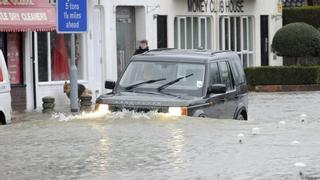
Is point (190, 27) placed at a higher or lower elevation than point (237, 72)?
higher

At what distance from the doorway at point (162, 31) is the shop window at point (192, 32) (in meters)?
0.98

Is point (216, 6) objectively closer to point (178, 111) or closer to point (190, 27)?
point (190, 27)

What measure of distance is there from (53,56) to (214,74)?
10.4 meters

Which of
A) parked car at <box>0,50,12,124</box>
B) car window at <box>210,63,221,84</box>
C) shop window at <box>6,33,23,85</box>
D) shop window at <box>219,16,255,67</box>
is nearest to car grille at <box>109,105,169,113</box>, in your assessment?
car window at <box>210,63,221,84</box>

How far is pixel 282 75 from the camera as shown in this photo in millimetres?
29422

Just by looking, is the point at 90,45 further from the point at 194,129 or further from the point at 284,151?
the point at 284,151

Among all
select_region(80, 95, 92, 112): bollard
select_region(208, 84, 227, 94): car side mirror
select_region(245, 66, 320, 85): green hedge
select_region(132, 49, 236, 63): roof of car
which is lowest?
select_region(80, 95, 92, 112): bollard

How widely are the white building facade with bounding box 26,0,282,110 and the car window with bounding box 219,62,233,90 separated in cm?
903

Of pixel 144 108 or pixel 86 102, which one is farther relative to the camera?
pixel 86 102

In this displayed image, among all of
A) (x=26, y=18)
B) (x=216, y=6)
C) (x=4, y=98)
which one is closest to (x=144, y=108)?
(x=4, y=98)

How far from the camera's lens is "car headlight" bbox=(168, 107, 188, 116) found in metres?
12.5

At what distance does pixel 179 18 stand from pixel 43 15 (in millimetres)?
8294

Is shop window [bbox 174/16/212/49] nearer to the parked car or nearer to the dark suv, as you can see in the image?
the parked car

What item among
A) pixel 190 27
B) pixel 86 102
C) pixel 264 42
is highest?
pixel 190 27
